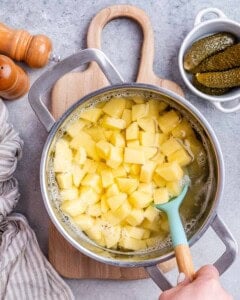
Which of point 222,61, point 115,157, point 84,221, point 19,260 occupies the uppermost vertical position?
point 222,61

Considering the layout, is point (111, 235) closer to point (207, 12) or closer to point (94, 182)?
point (94, 182)

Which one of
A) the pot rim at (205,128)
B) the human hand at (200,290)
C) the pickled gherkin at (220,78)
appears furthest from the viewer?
the pickled gherkin at (220,78)

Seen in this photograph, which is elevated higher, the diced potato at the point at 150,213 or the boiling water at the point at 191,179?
the boiling water at the point at 191,179

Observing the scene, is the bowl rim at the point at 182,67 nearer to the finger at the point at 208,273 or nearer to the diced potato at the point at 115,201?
the diced potato at the point at 115,201

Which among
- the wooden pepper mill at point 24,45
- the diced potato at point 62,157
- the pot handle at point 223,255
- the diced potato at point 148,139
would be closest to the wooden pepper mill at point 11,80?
the wooden pepper mill at point 24,45

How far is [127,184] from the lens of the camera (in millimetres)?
918

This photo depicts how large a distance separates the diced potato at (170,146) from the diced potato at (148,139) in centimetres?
2

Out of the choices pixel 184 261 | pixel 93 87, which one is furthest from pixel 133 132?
pixel 184 261

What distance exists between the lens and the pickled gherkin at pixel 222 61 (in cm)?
96

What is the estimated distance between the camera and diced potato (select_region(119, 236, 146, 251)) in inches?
36.8

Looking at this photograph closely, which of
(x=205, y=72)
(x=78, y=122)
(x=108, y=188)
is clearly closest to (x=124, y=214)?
(x=108, y=188)

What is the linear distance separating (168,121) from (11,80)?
0.27 m

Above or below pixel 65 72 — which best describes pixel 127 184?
below

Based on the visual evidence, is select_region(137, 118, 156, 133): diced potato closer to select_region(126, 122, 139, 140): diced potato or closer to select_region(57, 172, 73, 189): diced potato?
select_region(126, 122, 139, 140): diced potato
